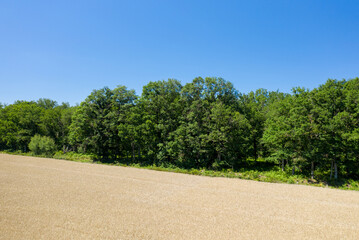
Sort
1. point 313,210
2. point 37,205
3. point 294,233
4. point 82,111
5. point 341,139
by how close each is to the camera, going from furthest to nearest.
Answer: point 82,111 → point 341,139 → point 313,210 → point 37,205 → point 294,233

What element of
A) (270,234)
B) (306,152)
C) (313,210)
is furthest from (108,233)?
(306,152)

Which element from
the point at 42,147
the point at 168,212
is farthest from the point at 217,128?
the point at 42,147

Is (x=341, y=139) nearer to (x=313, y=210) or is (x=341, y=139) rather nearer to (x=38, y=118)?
(x=313, y=210)

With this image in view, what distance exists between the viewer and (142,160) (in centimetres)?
3359

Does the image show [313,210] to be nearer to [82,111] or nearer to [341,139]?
[341,139]

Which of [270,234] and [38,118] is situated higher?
[38,118]

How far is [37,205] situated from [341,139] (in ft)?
96.3

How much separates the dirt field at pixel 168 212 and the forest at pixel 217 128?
9202mm

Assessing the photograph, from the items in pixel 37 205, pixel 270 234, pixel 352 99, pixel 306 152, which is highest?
pixel 352 99

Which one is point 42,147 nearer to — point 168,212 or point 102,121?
point 102,121

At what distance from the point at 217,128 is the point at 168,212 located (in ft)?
62.7

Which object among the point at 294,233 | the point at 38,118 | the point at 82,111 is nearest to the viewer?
the point at 294,233

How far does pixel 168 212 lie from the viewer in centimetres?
1050

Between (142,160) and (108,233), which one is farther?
(142,160)
